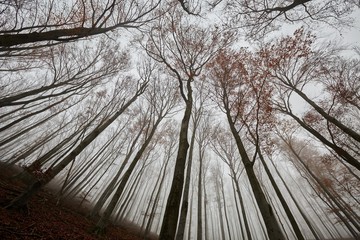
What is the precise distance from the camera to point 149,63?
10938mm

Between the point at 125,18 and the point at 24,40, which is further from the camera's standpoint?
the point at 125,18

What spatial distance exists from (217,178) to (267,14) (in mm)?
23917

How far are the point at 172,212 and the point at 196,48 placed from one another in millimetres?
6827

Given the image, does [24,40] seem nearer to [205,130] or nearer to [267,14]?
[267,14]

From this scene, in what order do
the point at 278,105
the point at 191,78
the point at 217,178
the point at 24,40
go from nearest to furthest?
1. the point at 24,40
2. the point at 191,78
3. the point at 278,105
4. the point at 217,178

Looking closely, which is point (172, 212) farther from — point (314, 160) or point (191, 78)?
point (314, 160)

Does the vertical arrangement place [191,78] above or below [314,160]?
below

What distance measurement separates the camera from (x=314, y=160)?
877 inches

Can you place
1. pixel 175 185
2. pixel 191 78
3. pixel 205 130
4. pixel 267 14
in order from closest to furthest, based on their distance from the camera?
1. pixel 175 185
2. pixel 267 14
3. pixel 191 78
4. pixel 205 130

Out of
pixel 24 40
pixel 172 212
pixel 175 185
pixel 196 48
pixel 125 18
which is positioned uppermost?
pixel 196 48

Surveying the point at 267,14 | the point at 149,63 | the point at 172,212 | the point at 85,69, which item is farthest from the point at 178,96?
the point at 172,212

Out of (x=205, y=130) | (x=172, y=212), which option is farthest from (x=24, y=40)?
(x=205, y=130)

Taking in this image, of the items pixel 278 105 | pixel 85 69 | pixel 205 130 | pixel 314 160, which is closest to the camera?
pixel 278 105

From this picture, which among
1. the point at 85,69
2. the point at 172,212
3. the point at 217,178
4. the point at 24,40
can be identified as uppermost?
the point at 217,178
